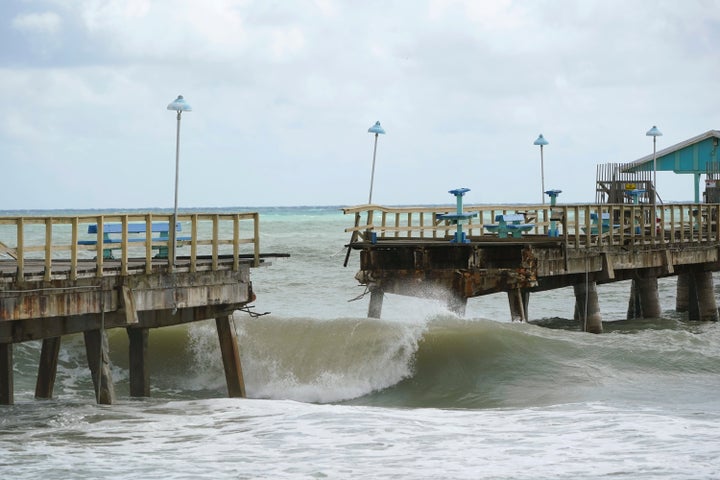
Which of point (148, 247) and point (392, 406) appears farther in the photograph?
point (392, 406)

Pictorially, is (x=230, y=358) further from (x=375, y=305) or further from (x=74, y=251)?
(x=375, y=305)

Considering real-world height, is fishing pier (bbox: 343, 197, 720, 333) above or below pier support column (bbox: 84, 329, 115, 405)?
above

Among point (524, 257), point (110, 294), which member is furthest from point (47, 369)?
point (524, 257)

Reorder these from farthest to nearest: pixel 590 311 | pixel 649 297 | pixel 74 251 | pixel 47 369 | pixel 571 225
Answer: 1. pixel 649 297
2. pixel 571 225
3. pixel 590 311
4. pixel 47 369
5. pixel 74 251

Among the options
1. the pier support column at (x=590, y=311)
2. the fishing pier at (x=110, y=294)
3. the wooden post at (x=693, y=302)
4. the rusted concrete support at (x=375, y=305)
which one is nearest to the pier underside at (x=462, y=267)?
the rusted concrete support at (x=375, y=305)

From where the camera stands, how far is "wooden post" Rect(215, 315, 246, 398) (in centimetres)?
2166

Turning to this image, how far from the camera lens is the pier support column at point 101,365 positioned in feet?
64.1

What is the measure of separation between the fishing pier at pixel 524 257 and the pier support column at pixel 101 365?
21.9 ft

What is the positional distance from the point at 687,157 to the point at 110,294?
30446mm

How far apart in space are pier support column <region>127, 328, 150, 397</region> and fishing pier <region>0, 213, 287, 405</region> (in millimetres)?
17

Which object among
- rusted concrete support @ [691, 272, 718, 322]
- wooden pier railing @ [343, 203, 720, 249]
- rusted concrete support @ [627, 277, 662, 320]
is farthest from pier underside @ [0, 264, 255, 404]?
rusted concrete support @ [691, 272, 718, 322]

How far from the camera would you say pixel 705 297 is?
3550 cm

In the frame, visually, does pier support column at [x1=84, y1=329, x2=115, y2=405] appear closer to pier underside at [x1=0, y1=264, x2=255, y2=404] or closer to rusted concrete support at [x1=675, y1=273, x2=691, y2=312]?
pier underside at [x1=0, y1=264, x2=255, y2=404]

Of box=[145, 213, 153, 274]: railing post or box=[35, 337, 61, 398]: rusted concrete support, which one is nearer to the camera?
box=[145, 213, 153, 274]: railing post
